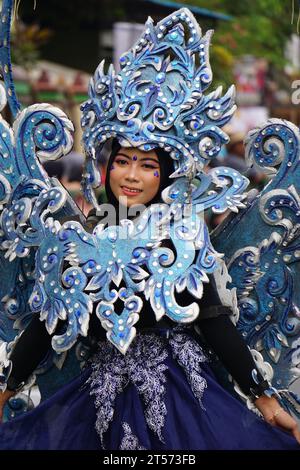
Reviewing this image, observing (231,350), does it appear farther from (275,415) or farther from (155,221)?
(155,221)

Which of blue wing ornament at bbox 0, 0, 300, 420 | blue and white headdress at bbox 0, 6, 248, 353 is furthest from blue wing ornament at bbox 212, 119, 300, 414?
blue and white headdress at bbox 0, 6, 248, 353

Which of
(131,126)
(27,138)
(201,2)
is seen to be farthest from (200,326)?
(201,2)

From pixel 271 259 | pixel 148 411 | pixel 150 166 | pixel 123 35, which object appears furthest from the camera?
pixel 123 35

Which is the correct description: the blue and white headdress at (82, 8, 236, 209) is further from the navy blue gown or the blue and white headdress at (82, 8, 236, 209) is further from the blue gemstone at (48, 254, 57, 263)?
the navy blue gown

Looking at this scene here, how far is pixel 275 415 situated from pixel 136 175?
0.92 meters

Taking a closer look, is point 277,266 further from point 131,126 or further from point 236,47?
point 236,47

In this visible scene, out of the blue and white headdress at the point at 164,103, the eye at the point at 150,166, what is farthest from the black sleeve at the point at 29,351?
the eye at the point at 150,166

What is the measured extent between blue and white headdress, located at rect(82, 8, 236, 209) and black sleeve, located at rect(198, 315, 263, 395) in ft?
1.69

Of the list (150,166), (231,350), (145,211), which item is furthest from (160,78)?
(231,350)

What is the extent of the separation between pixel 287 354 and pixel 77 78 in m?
11.8

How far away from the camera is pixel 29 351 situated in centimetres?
348

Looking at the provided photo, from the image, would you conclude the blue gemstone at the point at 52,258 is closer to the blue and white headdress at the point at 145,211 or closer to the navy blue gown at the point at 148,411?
the blue and white headdress at the point at 145,211

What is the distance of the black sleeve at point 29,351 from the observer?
11.4ft

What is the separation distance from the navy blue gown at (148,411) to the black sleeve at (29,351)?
5.1 inches
